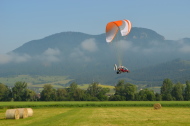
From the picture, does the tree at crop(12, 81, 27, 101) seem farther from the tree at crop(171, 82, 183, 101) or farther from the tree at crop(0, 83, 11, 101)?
the tree at crop(171, 82, 183, 101)

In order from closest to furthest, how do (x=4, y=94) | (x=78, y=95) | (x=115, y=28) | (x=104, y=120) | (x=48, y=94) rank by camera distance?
1. (x=104, y=120)
2. (x=115, y=28)
3. (x=4, y=94)
4. (x=78, y=95)
5. (x=48, y=94)

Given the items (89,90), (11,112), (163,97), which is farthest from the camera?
(89,90)

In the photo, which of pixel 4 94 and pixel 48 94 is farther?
pixel 48 94

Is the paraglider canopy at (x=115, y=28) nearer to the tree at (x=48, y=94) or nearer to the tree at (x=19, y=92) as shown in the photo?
the tree at (x=48, y=94)

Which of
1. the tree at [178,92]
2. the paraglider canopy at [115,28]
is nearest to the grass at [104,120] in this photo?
the paraglider canopy at [115,28]

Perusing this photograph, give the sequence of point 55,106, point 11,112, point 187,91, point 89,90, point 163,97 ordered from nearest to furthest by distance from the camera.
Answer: point 11,112 → point 55,106 → point 163,97 → point 187,91 → point 89,90

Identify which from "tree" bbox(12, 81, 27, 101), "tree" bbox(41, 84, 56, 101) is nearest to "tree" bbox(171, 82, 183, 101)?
"tree" bbox(41, 84, 56, 101)

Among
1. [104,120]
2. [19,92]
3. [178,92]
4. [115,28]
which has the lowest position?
[104,120]

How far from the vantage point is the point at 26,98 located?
125875 millimetres

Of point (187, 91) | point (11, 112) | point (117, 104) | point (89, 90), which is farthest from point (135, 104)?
point (89, 90)

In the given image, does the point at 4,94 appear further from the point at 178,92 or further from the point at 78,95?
the point at 178,92

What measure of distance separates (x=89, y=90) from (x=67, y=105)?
73.8 metres

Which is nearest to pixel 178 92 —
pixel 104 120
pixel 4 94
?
pixel 4 94

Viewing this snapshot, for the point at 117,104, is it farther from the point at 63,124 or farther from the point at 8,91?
the point at 8,91
